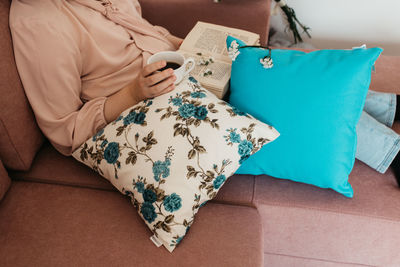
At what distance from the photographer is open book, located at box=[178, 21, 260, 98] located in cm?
104

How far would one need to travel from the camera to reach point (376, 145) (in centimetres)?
94

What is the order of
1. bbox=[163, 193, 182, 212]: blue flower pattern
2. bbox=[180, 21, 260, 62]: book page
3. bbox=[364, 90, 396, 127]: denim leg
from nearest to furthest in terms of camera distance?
bbox=[163, 193, 182, 212]: blue flower pattern < bbox=[364, 90, 396, 127]: denim leg < bbox=[180, 21, 260, 62]: book page

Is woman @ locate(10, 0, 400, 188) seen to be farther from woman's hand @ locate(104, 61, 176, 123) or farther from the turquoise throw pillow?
the turquoise throw pillow

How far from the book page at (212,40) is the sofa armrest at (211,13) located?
5.0 inches

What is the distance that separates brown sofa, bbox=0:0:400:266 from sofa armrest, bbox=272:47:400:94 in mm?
387

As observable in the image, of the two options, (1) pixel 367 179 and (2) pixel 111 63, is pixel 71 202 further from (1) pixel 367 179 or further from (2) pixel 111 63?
(1) pixel 367 179

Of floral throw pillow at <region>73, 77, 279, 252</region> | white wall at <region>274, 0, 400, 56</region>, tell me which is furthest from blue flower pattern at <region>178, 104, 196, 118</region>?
white wall at <region>274, 0, 400, 56</region>

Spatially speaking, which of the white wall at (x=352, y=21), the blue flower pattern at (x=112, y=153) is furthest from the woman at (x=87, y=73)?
the white wall at (x=352, y=21)

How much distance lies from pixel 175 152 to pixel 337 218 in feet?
1.66

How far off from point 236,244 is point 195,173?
226 millimetres

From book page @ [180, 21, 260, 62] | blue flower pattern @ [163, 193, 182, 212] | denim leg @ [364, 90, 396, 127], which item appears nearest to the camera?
blue flower pattern @ [163, 193, 182, 212]

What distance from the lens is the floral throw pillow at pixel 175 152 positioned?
2.59 feet

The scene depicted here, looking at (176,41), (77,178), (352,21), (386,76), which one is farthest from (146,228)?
(352,21)

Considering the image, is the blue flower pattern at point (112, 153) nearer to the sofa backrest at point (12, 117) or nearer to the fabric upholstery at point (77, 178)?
the fabric upholstery at point (77, 178)
